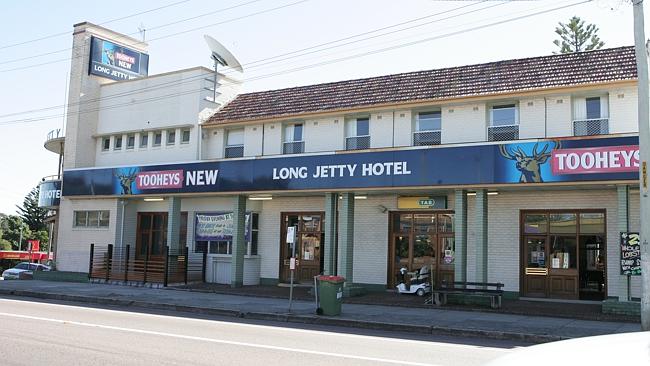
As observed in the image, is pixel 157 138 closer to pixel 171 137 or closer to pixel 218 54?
pixel 171 137

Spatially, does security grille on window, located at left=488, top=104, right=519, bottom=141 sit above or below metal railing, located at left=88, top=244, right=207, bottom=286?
above

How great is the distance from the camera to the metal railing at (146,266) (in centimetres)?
2575

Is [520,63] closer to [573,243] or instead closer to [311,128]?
[573,243]

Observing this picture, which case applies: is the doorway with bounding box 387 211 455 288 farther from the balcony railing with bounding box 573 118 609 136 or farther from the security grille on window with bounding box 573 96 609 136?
the security grille on window with bounding box 573 96 609 136

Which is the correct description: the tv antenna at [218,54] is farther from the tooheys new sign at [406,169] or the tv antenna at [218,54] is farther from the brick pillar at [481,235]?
the brick pillar at [481,235]

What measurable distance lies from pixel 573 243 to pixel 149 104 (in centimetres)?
1956

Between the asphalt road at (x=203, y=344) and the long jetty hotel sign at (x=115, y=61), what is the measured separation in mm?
17858

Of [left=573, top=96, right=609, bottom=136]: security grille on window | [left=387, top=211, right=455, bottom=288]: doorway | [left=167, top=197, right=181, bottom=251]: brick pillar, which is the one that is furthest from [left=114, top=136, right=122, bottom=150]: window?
[left=573, top=96, right=609, bottom=136]: security grille on window

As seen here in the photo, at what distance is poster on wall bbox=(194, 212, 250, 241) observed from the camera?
2636 centimetres

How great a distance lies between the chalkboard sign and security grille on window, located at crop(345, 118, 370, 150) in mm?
9797

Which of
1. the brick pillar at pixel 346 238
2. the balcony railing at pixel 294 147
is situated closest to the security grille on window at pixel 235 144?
the balcony railing at pixel 294 147

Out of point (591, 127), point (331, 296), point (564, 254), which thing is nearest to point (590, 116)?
point (591, 127)

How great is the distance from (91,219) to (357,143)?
14.4 m

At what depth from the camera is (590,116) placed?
19.7 meters
